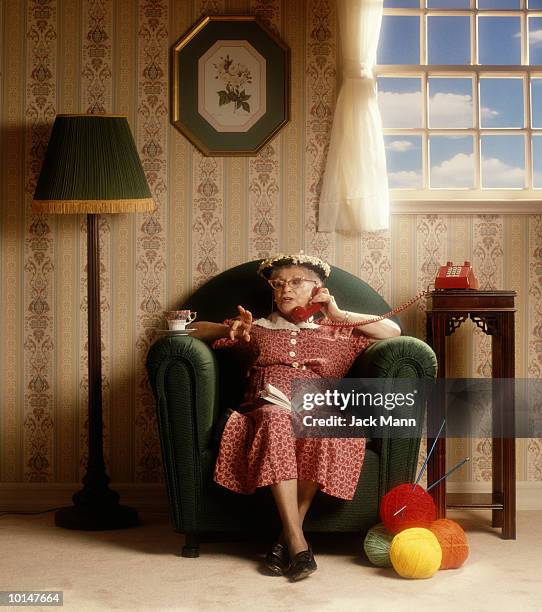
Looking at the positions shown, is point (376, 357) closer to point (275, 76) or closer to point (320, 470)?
point (320, 470)

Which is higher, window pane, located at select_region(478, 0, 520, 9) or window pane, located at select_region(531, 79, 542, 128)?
window pane, located at select_region(478, 0, 520, 9)

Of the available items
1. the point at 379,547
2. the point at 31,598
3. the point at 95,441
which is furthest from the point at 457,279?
the point at 31,598

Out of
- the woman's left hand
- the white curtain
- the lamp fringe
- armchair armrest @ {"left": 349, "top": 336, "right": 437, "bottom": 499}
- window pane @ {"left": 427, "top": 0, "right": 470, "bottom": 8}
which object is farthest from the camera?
window pane @ {"left": 427, "top": 0, "right": 470, "bottom": 8}

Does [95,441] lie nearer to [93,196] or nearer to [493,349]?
[93,196]

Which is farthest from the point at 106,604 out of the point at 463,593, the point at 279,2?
the point at 279,2

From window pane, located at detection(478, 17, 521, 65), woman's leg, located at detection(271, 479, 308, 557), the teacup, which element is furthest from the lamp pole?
window pane, located at detection(478, 17, 521, 65)

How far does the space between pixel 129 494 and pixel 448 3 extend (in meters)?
2.73

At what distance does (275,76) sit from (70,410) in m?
1.78

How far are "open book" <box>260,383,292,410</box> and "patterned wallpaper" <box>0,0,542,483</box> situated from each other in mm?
962

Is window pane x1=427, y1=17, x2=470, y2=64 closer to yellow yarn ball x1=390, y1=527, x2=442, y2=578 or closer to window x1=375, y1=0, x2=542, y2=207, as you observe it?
window x1=375, y1=0, x2=542, y2=207

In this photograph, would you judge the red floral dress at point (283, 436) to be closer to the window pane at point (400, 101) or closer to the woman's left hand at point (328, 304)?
the woman's left hand at point (328, 304)

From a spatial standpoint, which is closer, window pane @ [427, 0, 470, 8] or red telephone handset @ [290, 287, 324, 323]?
red telephone handset @ [290, 287, 324, 323]

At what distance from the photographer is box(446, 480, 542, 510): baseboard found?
3881 millimetres

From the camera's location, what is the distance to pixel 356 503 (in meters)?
3.02
